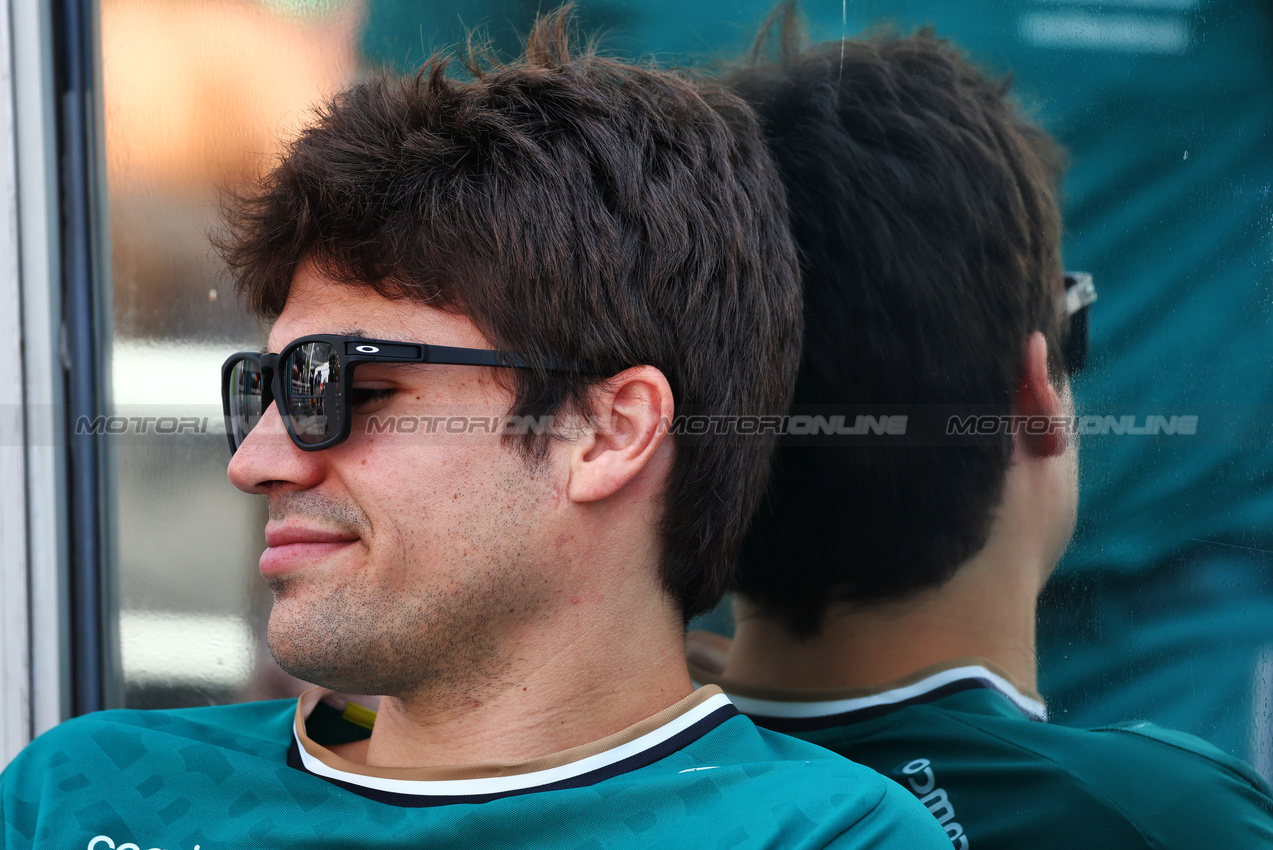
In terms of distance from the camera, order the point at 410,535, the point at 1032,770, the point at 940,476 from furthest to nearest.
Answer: the point at 940,476 < the point at 1032,770 < the point at 410,535

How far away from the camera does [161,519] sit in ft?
7.20

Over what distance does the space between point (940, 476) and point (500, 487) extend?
71cm

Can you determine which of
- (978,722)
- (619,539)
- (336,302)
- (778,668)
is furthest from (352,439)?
(978,722)

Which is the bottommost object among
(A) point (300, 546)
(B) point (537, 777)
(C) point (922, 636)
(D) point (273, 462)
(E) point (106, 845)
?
(E) point (106, 845)

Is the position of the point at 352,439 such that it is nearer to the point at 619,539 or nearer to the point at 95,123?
the point at 619,539

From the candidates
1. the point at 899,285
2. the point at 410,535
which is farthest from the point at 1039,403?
the point at 410,535

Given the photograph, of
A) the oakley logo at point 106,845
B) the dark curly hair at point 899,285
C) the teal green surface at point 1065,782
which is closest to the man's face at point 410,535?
the oakley logo at point 106,845

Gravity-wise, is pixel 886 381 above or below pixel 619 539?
above

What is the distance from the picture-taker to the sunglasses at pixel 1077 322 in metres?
1.39

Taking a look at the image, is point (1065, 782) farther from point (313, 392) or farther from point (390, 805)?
point (313, 392)

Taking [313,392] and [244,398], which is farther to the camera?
[244,398]

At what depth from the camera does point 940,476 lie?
1.49 metres

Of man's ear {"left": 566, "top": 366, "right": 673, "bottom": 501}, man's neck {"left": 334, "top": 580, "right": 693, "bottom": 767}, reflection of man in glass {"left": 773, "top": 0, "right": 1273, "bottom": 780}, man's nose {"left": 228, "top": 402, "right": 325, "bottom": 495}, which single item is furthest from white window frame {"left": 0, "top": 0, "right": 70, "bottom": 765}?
reflection of man in glass {"left": 773, "top": 0, "right": 1273, "bottom": 780}

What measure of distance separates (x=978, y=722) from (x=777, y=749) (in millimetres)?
331
